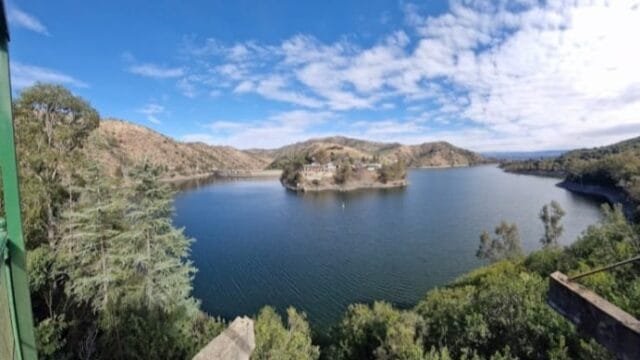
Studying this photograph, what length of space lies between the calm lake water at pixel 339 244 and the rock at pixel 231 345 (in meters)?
20.7

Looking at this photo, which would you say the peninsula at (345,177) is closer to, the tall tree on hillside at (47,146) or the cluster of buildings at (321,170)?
the cluster of buildings at (321,170)

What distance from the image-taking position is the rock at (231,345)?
1.91m

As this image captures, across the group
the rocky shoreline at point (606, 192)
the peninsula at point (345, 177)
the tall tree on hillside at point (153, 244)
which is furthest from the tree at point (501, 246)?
the peninsula at point (345, 177)

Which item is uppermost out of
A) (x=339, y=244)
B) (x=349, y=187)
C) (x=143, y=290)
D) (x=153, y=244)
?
(x=153, y=244)

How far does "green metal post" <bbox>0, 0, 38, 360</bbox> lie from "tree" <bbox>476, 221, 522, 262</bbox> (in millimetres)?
32925

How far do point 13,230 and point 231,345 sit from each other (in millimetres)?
1142

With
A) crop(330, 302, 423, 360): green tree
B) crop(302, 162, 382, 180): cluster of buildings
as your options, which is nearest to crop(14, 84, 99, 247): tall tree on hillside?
crop(330, 302, 423, 360): green tree

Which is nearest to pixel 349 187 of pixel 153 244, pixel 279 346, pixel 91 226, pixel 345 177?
pixel 345 177

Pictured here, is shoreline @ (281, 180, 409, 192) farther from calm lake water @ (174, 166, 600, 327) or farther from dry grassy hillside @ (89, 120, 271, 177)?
dry grassy hillside @ (89, 120, 271, 177)

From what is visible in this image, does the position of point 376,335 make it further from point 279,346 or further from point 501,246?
point 501,246

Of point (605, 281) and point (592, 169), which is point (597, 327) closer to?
point (605, 281)

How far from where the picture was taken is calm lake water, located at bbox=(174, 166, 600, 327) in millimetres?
25922

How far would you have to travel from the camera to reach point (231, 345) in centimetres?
200

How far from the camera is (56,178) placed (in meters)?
15.5
